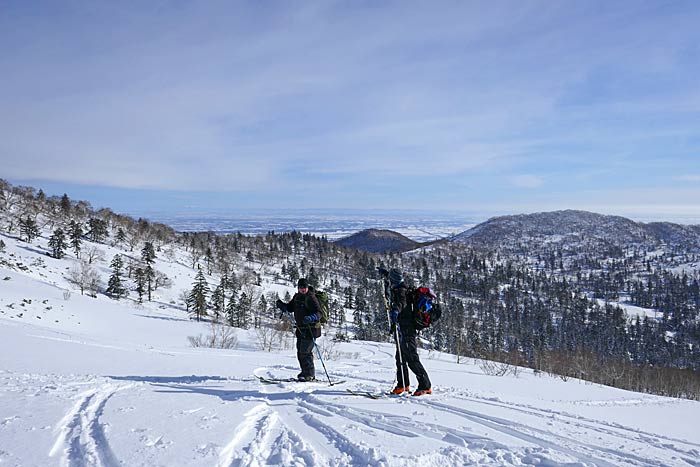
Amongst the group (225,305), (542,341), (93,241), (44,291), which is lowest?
(542,341)

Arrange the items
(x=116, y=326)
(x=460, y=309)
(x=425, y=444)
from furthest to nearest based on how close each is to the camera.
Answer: (x=460, y=309) → (x=116, y=326) → (x=425, y=444)

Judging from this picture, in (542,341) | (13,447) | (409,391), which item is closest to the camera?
(13,447)

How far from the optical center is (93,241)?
340 feet

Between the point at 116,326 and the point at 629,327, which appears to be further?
the point at 629,327

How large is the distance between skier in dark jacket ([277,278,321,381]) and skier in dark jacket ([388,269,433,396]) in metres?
2.02

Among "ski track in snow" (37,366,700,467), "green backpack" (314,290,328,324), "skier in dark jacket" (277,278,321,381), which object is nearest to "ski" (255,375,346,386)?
"skier in dark jacket" (277,278,321,381)

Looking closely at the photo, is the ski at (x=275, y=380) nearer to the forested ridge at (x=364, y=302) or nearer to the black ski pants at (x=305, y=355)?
the black ski pants at (x=305, y=355)

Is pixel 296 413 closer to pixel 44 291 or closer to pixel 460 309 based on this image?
pixel 44 291

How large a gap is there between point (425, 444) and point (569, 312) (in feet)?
619

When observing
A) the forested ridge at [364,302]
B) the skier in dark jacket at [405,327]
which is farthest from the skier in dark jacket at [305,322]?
the forested ridge at [364,302]

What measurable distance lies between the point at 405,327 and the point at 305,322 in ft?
8.28

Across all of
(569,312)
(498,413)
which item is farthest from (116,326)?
(569,312)

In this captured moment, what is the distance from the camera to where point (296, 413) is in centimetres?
684

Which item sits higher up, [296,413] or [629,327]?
[296,413]
